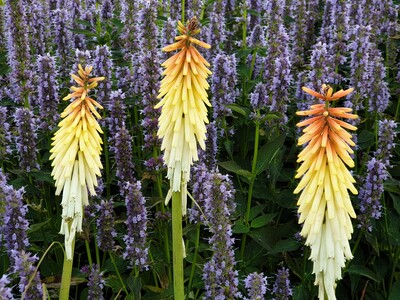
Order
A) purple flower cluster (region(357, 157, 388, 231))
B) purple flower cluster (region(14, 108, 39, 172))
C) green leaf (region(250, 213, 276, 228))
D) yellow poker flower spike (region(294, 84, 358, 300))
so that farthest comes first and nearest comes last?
purple flower cluster (region(14, 108, 39, 172))
green leaf (region(250, 213, 276, 228))
purple flower cluster (region(357, 157, 388, 231))
yellow poker flower spike (region(294, 84, 358, 300))

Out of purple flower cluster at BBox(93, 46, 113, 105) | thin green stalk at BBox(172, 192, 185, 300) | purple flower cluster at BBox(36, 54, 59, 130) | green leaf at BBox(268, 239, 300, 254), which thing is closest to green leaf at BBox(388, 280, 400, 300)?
green leaf at BBox(268, 239, 300, 254)

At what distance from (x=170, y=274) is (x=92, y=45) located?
148 inches

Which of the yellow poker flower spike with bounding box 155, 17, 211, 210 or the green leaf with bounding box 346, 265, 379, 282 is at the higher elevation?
the yellow poker flower spike with bounding box 155, 17, 211, 210

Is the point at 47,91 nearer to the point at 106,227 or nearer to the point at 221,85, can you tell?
the point at 221,85

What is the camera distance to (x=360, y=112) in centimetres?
703

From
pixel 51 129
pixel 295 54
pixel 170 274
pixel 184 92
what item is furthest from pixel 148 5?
Answer: pixel 184 92

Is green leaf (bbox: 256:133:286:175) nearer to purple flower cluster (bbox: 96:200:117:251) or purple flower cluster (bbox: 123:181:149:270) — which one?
purple flower cluster (bbox: 123:181:149:270)

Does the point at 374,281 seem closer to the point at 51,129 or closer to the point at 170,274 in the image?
the point at 170,274

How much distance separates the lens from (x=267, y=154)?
17.1 ft

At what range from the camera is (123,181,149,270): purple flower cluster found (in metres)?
4.41

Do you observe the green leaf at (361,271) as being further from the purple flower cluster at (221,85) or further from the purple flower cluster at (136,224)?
the purple flower cluster at (221,85)

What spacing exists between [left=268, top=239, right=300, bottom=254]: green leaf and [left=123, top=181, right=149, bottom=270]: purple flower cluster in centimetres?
100

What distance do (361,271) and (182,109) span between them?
2387mm

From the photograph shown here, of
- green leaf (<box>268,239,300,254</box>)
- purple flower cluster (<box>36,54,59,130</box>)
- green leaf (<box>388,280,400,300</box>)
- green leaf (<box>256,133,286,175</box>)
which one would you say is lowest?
green leaf (<box>388,280,400,300</box>)
